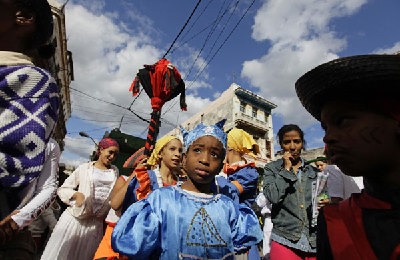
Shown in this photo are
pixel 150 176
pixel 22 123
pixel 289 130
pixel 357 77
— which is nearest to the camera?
pixel 22 123

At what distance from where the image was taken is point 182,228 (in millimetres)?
1549

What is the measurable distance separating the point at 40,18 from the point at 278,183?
2.73m

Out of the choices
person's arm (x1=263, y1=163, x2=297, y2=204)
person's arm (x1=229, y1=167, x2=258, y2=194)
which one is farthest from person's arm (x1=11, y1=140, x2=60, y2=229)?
person's arm (x1=263, y1=163, x2=297, y2=204)

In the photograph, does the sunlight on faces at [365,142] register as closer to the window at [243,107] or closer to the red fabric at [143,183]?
the red fabric at [143,183]

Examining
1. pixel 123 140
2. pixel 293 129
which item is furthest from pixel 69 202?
pixel 123 140

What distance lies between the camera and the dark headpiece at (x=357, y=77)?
0.95 metres

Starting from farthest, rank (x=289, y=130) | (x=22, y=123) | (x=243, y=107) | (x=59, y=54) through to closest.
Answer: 1. (x=243, y=107)
2. (x=59, y=54)
3. (x=289, y=130)
4. (x=22, y=123)

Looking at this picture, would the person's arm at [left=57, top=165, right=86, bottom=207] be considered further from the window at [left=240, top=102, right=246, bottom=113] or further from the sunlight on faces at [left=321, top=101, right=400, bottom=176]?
the window at [left=240, top=102, right=246, bottom=113]

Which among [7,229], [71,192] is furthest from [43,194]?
Result: [71,192]

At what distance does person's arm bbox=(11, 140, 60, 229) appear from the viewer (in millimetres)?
1166

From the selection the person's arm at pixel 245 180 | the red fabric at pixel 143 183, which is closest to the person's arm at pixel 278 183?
the person's arm at pixel 245 180

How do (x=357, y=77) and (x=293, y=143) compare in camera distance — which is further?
(x=293, y=143)

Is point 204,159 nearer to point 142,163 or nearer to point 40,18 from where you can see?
point 142,163

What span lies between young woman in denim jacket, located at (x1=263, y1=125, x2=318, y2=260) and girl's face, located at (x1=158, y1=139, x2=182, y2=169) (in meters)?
1.20
